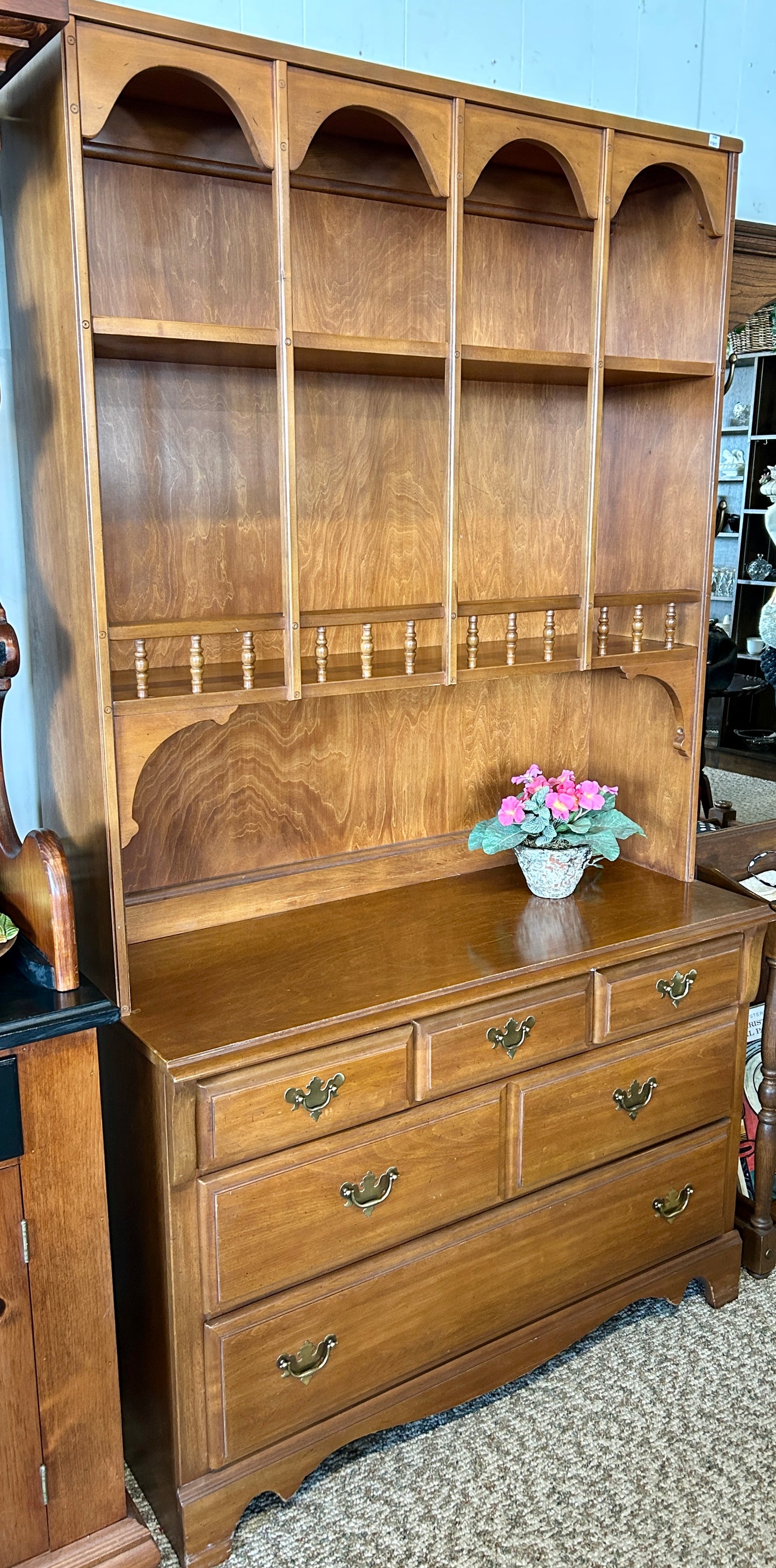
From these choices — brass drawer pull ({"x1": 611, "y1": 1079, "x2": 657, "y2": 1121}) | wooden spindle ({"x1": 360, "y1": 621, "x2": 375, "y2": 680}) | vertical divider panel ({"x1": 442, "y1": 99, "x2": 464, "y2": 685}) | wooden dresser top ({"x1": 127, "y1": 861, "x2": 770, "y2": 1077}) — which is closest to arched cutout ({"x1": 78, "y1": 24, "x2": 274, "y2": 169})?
vertical divider panel ({"x1": 442, "y1": 99, "x2": 464, "y2": 685})

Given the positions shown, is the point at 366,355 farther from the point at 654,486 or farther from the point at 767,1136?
the point at 767,1136

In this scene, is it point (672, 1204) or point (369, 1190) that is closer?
point (369, 1190)

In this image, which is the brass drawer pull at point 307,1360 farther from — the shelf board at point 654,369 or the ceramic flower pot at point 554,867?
the shelf board at point 654,369

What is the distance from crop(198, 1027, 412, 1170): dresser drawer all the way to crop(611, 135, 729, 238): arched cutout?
1.53 meters

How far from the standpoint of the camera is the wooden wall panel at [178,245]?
1.89 metres

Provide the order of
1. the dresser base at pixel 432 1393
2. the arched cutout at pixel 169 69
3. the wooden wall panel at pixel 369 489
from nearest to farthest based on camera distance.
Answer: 1. the arched cutout at pixel 169 69
2. the dresser base at pixel 432 1393
3. the wooden wall panel at pixel 369 489

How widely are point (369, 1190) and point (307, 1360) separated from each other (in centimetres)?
28

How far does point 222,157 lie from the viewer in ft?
6.37

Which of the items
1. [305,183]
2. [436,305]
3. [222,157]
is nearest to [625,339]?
[436,305]

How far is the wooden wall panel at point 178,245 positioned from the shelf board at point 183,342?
0.06 metres

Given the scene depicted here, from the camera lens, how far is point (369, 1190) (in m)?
1.93

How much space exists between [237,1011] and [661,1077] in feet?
3.07

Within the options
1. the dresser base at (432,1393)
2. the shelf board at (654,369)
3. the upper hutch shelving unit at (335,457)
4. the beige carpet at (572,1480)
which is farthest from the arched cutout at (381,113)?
the beige carpet at (572,1480)

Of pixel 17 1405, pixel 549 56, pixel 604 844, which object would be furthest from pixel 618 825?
pixel 549 56
